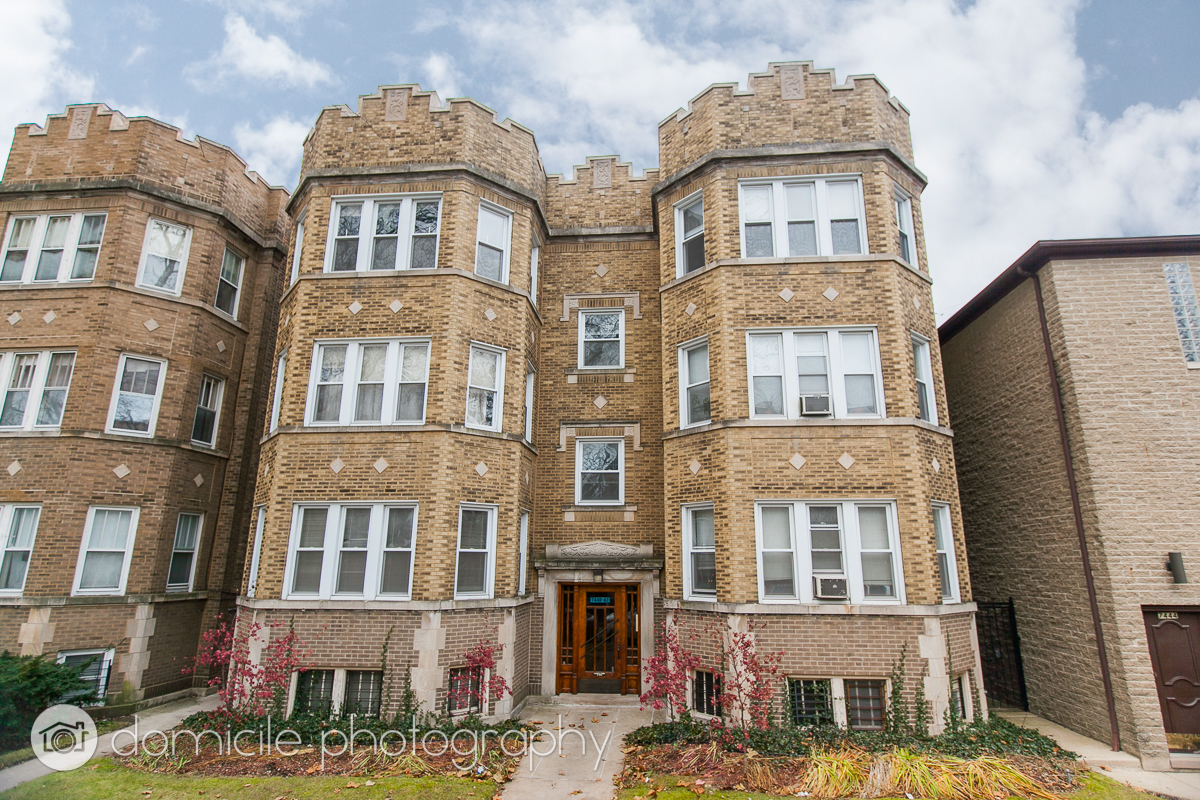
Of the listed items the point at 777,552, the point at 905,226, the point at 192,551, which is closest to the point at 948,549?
the point at 777,552

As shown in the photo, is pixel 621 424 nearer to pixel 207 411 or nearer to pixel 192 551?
pixel 207 411

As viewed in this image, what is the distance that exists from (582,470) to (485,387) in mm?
2950

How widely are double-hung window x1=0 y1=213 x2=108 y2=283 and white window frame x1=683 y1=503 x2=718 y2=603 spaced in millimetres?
12983

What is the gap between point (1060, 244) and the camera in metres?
11.0

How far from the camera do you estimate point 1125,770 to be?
907 cm

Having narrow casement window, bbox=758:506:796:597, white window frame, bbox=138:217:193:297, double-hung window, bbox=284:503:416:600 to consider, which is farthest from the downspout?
white window frame, bbox=138:217:193:297

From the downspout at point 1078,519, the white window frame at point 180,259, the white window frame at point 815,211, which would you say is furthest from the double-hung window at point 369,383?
the downspout at point 1078,519

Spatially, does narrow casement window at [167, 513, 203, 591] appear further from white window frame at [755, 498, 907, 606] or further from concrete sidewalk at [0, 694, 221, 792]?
white window frame at [755, 498, 907, 606]

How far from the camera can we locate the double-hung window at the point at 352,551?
10.8 meters

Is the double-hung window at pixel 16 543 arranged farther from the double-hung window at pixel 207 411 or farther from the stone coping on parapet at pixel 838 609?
the stone coping on parapet at pixel 838 609

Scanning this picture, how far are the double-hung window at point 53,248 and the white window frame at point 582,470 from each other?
35.0ft

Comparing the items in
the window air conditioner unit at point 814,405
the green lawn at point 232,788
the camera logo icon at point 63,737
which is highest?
the window air conditioner unit at point 814,405

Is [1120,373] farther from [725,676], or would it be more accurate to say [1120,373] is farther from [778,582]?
[725,676]

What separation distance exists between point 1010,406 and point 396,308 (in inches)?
484
